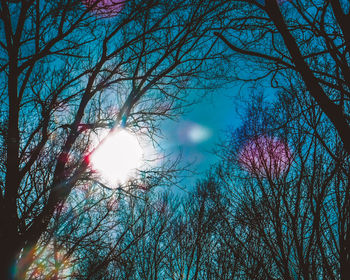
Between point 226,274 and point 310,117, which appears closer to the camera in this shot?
point 310,117

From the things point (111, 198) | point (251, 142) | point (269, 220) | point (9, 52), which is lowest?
point (111, 198)

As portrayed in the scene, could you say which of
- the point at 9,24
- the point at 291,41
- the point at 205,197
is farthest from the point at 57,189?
the point at 205,197

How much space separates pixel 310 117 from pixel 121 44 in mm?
4064

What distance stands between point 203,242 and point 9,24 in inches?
351

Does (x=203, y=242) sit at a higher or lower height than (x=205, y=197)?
lower

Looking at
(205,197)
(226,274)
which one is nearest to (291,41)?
(205,197)

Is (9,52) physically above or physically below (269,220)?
above

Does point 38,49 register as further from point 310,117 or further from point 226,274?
point 226,274

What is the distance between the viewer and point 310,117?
440cm

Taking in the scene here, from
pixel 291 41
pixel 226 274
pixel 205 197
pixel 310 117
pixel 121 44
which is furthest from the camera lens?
pixel 205 197

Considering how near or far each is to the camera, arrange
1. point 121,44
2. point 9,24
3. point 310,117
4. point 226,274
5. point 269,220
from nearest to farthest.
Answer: point 9,24 < point 310,117 < point 121,44 < point 269,220 < point 226,274

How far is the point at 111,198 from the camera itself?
530 cm

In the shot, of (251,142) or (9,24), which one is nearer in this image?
(9,24)

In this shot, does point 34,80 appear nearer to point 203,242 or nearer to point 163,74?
point 163,74
